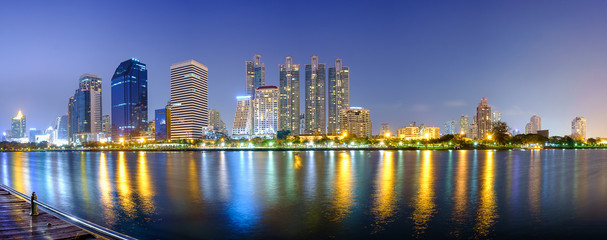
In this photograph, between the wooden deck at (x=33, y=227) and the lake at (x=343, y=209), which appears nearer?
the wooden deck at (x=33, y=227)

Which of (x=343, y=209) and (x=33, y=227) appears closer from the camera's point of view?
(x=33, y=227)

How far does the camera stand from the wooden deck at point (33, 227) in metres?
10.7

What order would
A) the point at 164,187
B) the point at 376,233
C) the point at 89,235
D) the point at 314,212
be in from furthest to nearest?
1. the point at 164,187
2. the point at 314,212
3. the point at 376,233
4. the point at 89,235

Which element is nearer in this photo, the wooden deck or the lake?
the wooden deck

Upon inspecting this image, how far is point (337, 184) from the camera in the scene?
38.2 meters

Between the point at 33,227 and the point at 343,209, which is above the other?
the point at 33,227

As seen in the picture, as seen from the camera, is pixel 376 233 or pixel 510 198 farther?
pixel 510 198

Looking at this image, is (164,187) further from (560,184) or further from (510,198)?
(560,184)

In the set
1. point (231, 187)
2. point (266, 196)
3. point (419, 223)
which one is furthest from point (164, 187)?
point (419, 223)

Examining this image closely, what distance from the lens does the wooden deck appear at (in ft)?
35.2

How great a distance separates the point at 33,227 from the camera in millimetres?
11781

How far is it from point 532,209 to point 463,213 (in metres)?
6.29

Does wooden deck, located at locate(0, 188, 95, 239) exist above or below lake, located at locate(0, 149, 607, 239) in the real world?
above

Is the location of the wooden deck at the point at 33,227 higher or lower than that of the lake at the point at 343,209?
higher
